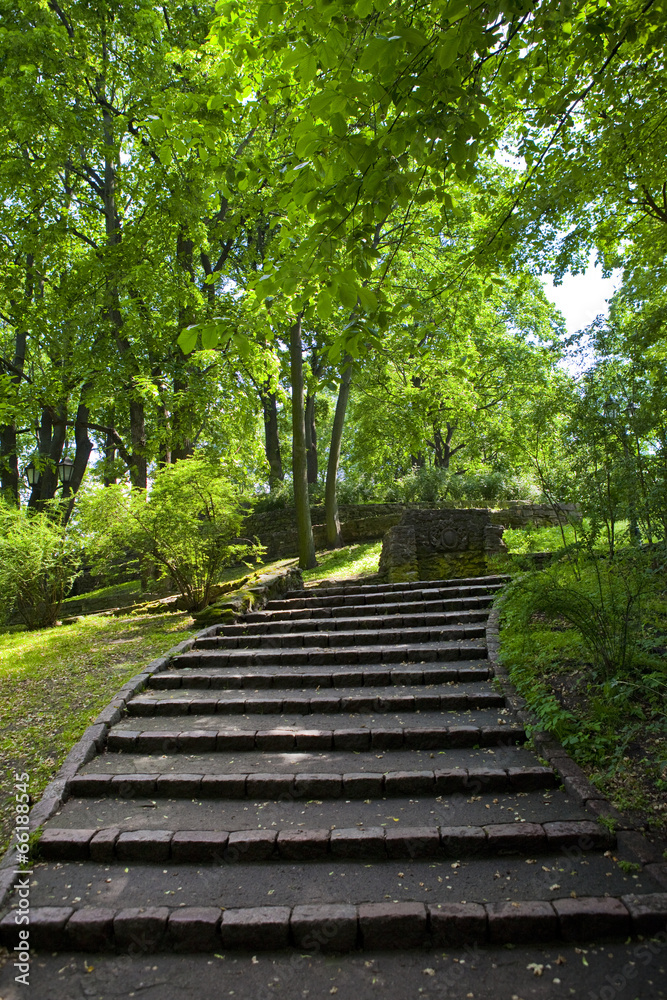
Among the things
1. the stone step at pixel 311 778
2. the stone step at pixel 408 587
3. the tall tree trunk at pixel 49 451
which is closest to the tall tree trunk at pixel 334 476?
the stone step at pixel 408 587

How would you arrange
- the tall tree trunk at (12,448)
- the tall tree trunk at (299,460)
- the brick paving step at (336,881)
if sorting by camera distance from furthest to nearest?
the tall tree trunk at (12,448) < the tall tree trunk at (299,460) < the brick paving step at (336,881)

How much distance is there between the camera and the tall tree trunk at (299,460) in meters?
12.9

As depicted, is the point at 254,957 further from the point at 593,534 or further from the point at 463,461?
the point at 463,461

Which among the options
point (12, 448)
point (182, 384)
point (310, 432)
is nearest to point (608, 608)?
point (182, 384)

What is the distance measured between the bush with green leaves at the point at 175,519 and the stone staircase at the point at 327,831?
133 inches

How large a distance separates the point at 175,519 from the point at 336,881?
21.7ft

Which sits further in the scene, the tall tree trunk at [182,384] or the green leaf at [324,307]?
the tall tree trunk at [182,384]

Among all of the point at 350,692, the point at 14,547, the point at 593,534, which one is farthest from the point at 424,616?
the point at 14,547

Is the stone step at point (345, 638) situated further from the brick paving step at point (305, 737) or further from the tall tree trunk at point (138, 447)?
the tall tree trunk at point (138, 447)

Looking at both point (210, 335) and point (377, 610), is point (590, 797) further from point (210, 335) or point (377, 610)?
point (377, 610)

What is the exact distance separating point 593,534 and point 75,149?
43.9ft

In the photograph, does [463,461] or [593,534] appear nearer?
[593,534]

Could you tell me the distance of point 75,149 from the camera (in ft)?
41.5

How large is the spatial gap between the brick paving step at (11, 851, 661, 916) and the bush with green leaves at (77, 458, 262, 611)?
5.87 m
